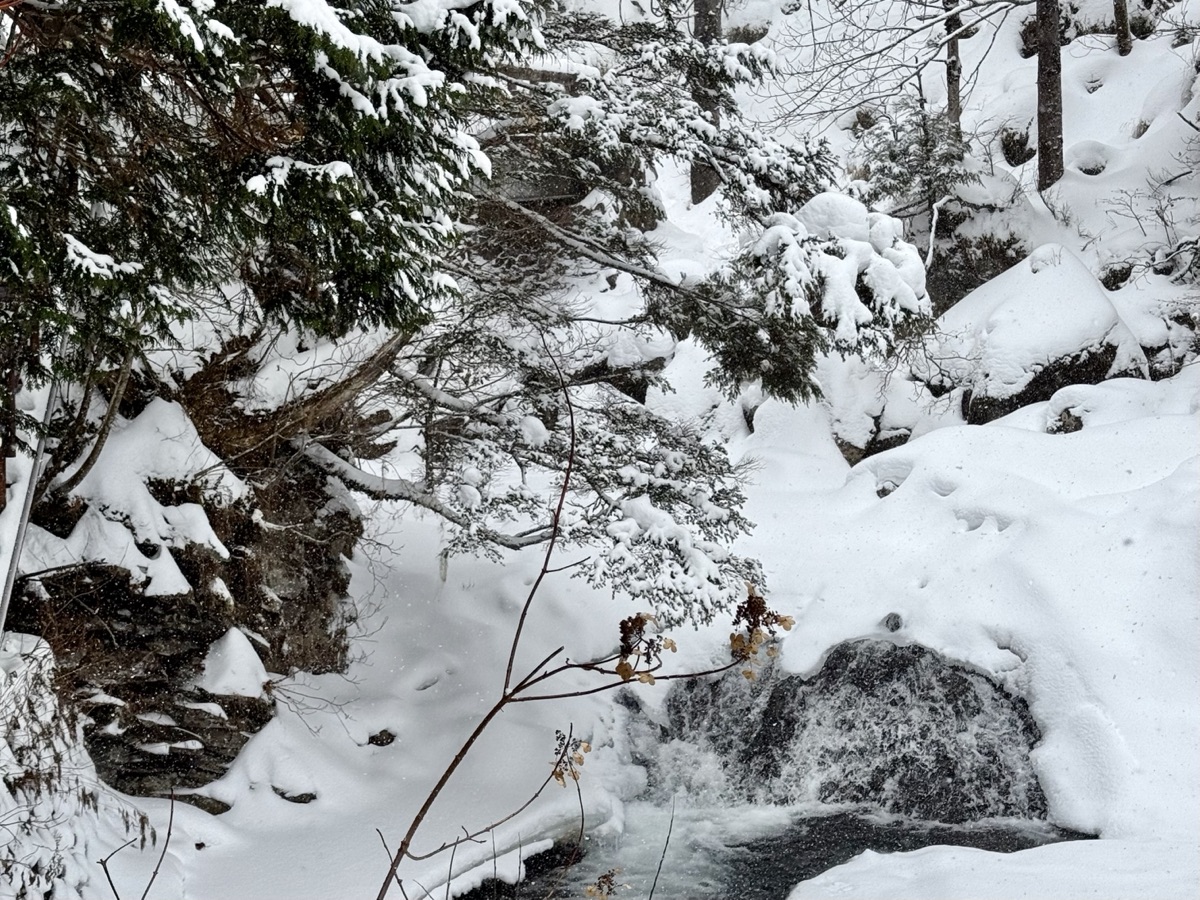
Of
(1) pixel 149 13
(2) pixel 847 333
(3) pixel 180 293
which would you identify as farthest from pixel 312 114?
(2) pixel 847 333

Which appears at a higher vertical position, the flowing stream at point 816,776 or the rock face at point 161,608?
the rock face at point 161,608

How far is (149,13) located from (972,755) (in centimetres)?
683

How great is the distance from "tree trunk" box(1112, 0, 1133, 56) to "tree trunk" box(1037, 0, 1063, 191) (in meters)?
3.98

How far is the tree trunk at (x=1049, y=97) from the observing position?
38.7 ft

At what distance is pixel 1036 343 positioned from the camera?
10438 mm

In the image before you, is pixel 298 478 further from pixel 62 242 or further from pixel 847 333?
pixel 847 333

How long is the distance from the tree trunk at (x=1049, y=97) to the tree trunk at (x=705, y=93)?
428cm

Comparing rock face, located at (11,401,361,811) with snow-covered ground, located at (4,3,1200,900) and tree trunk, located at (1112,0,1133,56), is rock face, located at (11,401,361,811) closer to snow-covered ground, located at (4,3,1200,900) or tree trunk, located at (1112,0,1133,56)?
snow-covered ground, located at (4,3,1200,900)

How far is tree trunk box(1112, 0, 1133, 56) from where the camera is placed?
1492cm

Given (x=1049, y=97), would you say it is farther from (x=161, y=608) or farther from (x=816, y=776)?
(x=161, y=608)

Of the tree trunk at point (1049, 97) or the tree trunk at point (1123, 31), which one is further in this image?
the tree trunk at point (1123, 31)

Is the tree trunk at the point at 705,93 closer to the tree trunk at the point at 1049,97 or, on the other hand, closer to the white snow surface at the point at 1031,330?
the white snow surface at the point at 1031,330

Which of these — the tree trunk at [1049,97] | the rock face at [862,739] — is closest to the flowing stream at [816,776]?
the rock face at [862,739]

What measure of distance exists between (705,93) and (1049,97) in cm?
747
